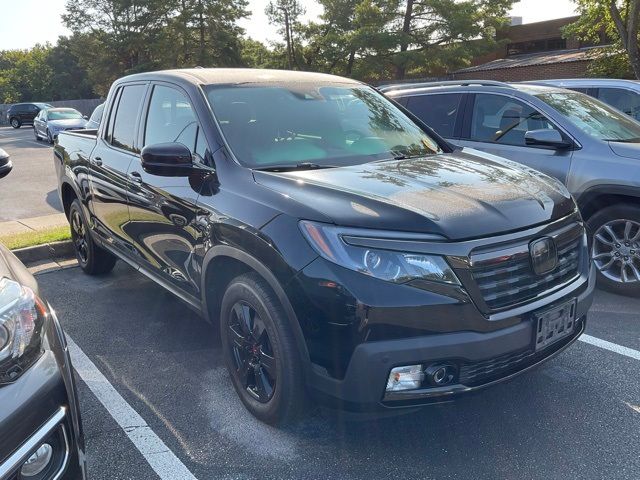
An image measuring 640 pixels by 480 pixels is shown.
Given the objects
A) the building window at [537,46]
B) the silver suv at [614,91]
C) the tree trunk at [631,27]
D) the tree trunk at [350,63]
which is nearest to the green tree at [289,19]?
the tree trunk at [350,63]

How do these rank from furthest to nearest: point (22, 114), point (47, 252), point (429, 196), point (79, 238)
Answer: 1. point (22, 114)
2. point (47, 252)
3. point (79, 238)
4. point (429, 196)

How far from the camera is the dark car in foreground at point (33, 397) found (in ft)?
5.69

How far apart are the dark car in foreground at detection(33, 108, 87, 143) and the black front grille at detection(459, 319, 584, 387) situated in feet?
73.3

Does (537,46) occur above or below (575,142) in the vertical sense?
above

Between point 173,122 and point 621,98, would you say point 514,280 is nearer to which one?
point 173,122

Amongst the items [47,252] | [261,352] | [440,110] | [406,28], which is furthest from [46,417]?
[406,28]

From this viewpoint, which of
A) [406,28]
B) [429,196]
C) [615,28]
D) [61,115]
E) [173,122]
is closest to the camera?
[429,196]

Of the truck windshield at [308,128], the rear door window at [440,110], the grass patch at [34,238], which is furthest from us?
the grass patch at [34,238]

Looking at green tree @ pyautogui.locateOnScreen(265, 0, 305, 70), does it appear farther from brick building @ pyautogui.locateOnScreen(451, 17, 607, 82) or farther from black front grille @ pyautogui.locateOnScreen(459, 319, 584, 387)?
black front grille @ pyautogui.locateOnScreen(459, 319, 584, 387)

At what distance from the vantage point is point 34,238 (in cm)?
645

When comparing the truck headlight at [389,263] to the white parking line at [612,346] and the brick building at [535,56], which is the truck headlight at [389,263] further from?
the brick building at [535,56]

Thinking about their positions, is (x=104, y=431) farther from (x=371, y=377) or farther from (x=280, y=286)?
(x=371, y=377)

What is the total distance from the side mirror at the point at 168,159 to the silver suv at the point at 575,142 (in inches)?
123

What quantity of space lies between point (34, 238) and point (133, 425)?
4217 mm
